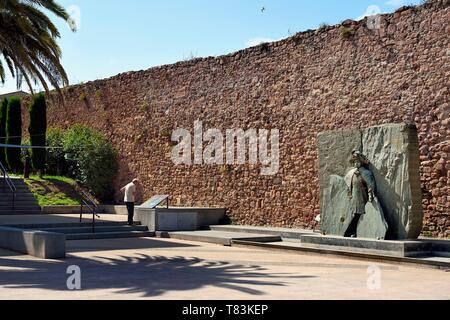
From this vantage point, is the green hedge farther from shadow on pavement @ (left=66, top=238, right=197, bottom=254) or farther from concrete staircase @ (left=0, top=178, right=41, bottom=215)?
shadow on pavement @ (left=66, top=238, right=197, bottom=254)

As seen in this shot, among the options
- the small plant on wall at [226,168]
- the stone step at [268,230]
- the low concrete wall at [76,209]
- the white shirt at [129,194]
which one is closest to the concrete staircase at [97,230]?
the white shirt at [129,194]

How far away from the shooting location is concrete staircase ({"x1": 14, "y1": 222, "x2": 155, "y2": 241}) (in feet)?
47.4

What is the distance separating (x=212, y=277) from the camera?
8.19 m

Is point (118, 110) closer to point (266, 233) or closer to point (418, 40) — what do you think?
point (266, 233)

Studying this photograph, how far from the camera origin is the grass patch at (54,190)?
2072cm

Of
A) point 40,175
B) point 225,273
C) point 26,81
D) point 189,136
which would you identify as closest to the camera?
point 225,273

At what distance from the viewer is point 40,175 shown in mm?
23016

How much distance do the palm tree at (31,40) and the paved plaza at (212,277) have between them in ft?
14.7

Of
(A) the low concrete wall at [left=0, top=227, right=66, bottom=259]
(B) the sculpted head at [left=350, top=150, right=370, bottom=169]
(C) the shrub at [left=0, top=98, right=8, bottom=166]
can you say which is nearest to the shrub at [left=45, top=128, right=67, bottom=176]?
(C) the shrub at [left=0, top=98, right=8, bottom=166]

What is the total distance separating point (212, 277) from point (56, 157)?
55.8 ft

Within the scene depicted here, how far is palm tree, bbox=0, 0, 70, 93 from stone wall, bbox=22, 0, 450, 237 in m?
5.30

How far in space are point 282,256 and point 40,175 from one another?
1458cm

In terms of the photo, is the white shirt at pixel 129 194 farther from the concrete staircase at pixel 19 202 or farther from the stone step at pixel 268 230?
the concrete staircase at pixel 19 202
